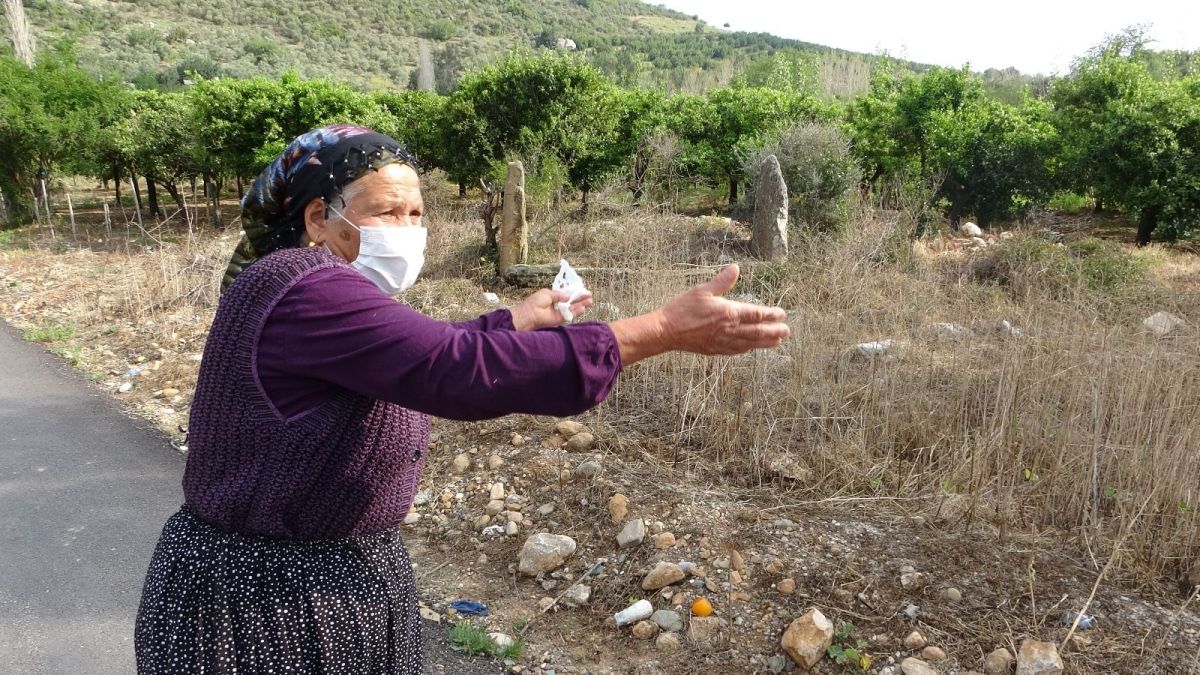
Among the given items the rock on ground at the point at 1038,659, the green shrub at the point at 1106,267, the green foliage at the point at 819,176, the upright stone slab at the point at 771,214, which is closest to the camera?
the rock on ground at the point at 1038,659

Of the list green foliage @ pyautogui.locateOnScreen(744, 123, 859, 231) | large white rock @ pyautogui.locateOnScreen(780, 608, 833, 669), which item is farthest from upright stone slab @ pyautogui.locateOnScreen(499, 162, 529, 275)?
large white rock @ pyautogui.locateOnScreen(780, 608, 833, 669)

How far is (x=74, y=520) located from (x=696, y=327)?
4008 millimetres

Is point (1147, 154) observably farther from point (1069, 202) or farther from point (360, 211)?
point (360, 211)

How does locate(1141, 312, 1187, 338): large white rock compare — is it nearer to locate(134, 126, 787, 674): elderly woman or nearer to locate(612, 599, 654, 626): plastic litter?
locate(612, 599, 654, 626): plastic litter

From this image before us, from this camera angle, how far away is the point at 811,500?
378 cm

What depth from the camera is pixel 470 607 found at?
3275 millimetres

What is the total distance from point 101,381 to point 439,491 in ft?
12.2

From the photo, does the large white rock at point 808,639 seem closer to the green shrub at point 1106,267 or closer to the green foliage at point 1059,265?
the green foliage at point 1059,265

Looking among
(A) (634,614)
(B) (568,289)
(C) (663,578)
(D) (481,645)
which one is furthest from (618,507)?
(B) (568,289)

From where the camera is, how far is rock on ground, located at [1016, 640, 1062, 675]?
2625 mm

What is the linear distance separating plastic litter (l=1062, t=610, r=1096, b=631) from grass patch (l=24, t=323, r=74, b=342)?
8135 mm

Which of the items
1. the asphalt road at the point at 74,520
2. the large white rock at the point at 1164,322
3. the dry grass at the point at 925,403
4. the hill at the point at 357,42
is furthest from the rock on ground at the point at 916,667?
the hill at the point at 357,42

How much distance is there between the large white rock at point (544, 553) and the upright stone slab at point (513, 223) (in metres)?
5.82

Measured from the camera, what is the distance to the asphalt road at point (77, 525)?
302cm
